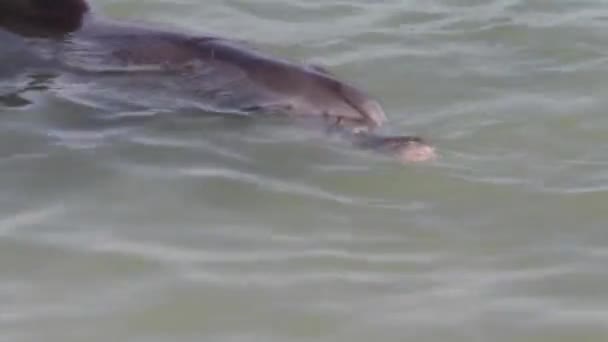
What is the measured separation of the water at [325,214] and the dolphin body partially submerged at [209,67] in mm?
119

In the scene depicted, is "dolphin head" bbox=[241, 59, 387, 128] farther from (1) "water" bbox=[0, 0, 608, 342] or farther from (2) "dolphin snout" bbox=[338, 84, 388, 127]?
(1) "water" bbox=[0, 0, 608, 342]

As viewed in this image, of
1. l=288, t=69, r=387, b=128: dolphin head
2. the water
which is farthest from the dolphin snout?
the water

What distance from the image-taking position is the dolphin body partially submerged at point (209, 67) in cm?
622

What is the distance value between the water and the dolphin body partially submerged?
0.12 m

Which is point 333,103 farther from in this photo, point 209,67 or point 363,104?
point 209,67

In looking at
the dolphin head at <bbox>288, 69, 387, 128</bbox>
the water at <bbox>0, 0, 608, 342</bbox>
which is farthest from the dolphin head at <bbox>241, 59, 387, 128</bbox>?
the water at <bbox>0, 0, 608, 342</bbox>

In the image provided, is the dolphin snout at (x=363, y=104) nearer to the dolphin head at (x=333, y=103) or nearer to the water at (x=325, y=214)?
the dolphin head at (x=333, y=103)

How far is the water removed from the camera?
4.57 metres

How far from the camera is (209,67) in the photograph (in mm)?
6488

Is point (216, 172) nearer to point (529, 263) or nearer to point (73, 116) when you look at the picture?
point (73, 116)

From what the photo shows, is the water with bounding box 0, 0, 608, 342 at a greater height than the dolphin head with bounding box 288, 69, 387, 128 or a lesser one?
lesser

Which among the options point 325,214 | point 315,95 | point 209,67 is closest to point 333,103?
point 315,95

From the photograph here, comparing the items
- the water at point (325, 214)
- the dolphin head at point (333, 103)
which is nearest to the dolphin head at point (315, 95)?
the dolphin head at point (333, 103)

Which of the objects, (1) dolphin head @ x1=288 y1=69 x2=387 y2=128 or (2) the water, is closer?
(2) the water
